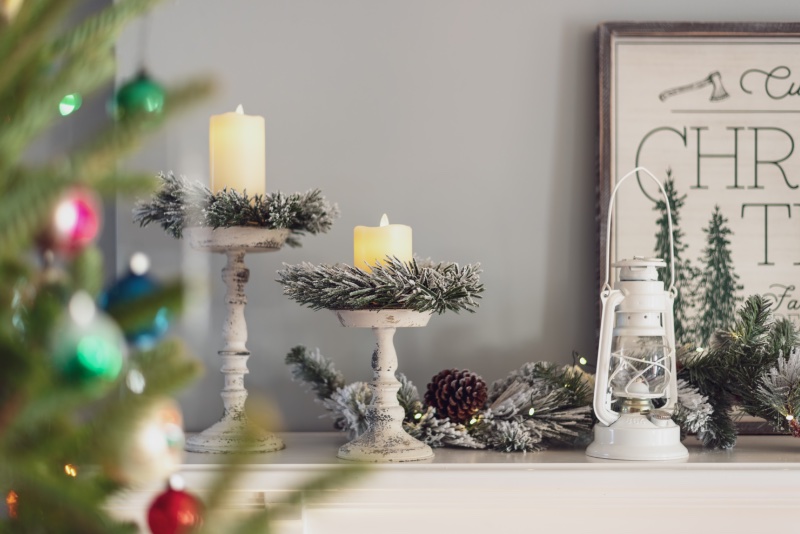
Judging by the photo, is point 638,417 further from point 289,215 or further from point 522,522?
point 289,215

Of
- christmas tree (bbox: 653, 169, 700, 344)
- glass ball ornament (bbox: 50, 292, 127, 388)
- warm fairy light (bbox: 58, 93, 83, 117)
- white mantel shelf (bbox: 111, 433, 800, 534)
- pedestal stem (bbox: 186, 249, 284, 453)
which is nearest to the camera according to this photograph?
glass ball ornament (bbox: 50, 292, 127, 388)

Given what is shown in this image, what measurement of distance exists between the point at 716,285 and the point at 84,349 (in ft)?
3.71

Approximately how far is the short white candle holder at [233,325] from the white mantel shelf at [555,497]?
0.24 ft

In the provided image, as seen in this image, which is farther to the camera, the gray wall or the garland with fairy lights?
the gray wall

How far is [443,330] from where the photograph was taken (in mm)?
1229

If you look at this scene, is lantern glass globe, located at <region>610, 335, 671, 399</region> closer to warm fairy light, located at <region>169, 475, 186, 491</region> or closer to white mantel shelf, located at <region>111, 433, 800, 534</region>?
white mantel shelf, located at <region>111, 433, 800, 534</region>

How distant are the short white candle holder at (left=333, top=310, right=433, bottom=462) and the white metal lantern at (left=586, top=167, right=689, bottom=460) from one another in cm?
22

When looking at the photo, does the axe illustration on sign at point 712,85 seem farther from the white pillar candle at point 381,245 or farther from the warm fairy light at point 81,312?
the warm fairy light at point 81,312

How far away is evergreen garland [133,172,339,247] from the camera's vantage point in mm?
1000

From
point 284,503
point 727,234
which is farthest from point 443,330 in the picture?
point 284,503

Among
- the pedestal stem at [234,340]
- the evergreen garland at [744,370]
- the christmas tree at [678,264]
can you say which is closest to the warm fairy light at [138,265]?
the pedestal stem at [234,340]

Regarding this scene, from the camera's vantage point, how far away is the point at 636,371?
104 centimetres

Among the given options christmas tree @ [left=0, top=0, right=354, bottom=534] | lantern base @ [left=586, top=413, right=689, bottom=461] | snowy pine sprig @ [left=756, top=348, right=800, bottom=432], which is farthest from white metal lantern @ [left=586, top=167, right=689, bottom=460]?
christmas tree @ [left=0, top=0, right=354, bottom=534]

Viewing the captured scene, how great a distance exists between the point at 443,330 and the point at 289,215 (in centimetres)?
33
